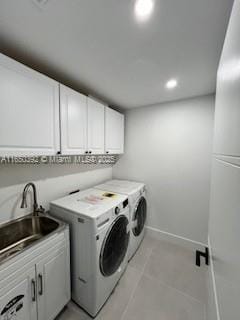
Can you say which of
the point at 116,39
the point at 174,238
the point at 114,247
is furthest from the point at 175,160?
the point at 116,39

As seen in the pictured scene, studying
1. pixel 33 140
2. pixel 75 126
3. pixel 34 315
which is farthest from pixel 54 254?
pixel 75 126

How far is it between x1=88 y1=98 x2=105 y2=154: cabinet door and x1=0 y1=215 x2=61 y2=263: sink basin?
37.1 inches

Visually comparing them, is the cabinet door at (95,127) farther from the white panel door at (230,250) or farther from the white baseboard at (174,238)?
the white baseboard at (174,238)

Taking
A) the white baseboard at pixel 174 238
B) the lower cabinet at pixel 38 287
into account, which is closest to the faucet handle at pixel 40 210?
the lower cabinet at pixel 38 287

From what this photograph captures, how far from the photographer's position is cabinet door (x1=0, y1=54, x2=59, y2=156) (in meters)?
1.00

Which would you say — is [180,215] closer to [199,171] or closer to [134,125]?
[199,171]

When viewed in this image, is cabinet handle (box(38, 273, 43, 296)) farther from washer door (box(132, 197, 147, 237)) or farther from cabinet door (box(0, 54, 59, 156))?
washer door (box(132, 197, 147, 237))

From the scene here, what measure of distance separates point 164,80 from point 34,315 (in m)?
2.46

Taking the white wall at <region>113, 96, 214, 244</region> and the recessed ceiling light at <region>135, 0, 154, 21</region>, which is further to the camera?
the white wall at <region>113, 96, 214, 244</region>

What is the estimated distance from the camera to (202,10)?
2.62ft

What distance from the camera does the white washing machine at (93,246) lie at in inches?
46.7

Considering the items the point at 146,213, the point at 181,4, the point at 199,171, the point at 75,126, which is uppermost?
the point at 181,4

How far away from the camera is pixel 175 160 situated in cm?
218

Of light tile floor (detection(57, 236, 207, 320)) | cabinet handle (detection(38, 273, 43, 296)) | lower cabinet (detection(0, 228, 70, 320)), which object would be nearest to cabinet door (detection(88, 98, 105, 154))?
lower cabinet (detection(0, 228, 70, 320))
